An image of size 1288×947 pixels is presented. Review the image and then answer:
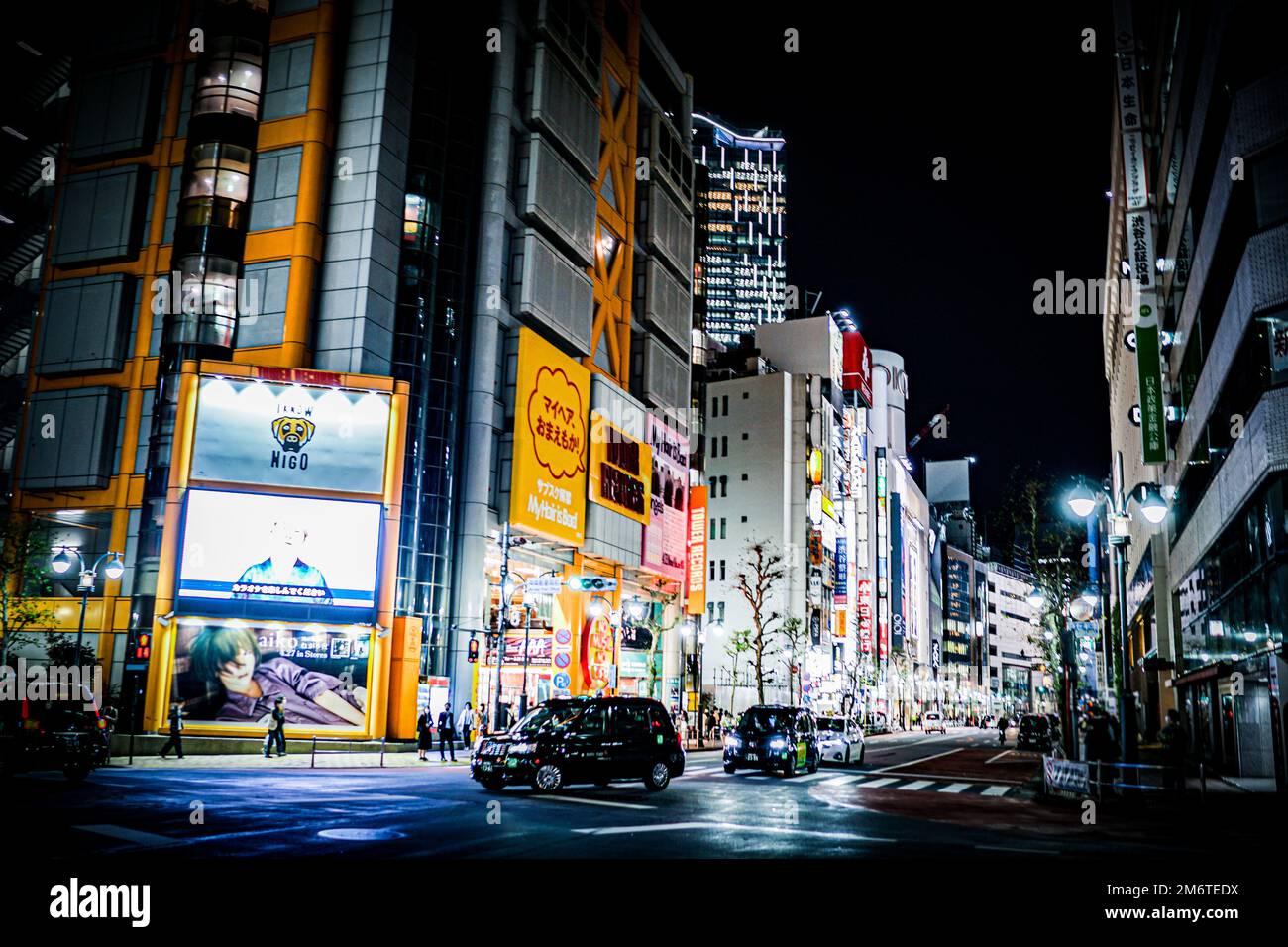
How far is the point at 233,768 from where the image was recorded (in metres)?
27.1

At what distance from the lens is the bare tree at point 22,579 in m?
40.5

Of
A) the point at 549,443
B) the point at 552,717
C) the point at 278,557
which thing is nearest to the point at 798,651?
the point at 549,443

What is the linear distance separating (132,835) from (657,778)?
12404 millimetres

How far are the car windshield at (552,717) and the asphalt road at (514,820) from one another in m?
1.38

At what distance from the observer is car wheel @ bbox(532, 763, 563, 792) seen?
69.3 ft

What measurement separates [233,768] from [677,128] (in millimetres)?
65764

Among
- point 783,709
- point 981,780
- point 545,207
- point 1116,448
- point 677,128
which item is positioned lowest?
point 981,780

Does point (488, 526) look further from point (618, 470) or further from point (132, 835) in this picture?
point (132, 835)

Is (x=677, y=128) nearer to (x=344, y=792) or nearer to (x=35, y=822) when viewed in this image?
(x=344, y=792)

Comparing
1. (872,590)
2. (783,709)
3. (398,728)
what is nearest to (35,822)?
(783,709)

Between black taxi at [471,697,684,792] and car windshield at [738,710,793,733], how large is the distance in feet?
22.6

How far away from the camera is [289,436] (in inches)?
1619

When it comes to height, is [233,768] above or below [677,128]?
below
